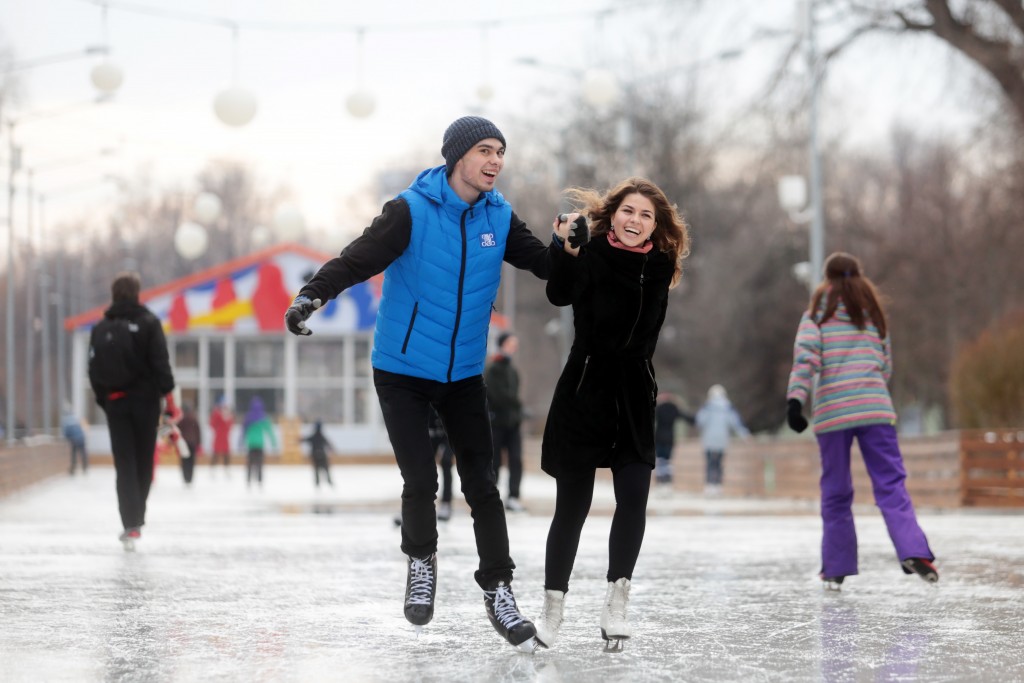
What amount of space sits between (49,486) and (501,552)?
847 inches

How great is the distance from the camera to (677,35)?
945 inches

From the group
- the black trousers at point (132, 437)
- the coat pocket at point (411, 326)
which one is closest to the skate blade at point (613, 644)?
the coat pocket at point (411, 326)

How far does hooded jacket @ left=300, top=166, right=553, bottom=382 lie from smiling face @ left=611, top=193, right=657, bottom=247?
12.1 inches

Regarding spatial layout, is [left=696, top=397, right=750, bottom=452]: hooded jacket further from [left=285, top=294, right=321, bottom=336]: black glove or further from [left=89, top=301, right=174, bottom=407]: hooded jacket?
[left=285, top=294, right=321, bottom=336]: black glove

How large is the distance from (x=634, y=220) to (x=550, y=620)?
148cm

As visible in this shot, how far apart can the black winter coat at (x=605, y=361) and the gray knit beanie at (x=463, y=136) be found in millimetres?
576

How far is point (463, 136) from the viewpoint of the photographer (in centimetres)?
641

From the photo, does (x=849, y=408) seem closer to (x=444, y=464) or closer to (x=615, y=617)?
(x=615, y=617)

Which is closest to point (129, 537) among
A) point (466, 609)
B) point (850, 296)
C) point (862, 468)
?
point (466, 609)

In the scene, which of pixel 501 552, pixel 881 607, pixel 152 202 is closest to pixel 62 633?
pixel 501 552

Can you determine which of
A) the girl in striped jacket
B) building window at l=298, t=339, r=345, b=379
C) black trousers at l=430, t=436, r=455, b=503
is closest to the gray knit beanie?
the girl in striped jacket

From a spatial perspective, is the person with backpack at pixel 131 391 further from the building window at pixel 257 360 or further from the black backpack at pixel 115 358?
the building window at pixel 257 360

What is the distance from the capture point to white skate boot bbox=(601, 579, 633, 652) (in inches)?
241

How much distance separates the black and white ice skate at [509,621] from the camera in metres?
6.07
